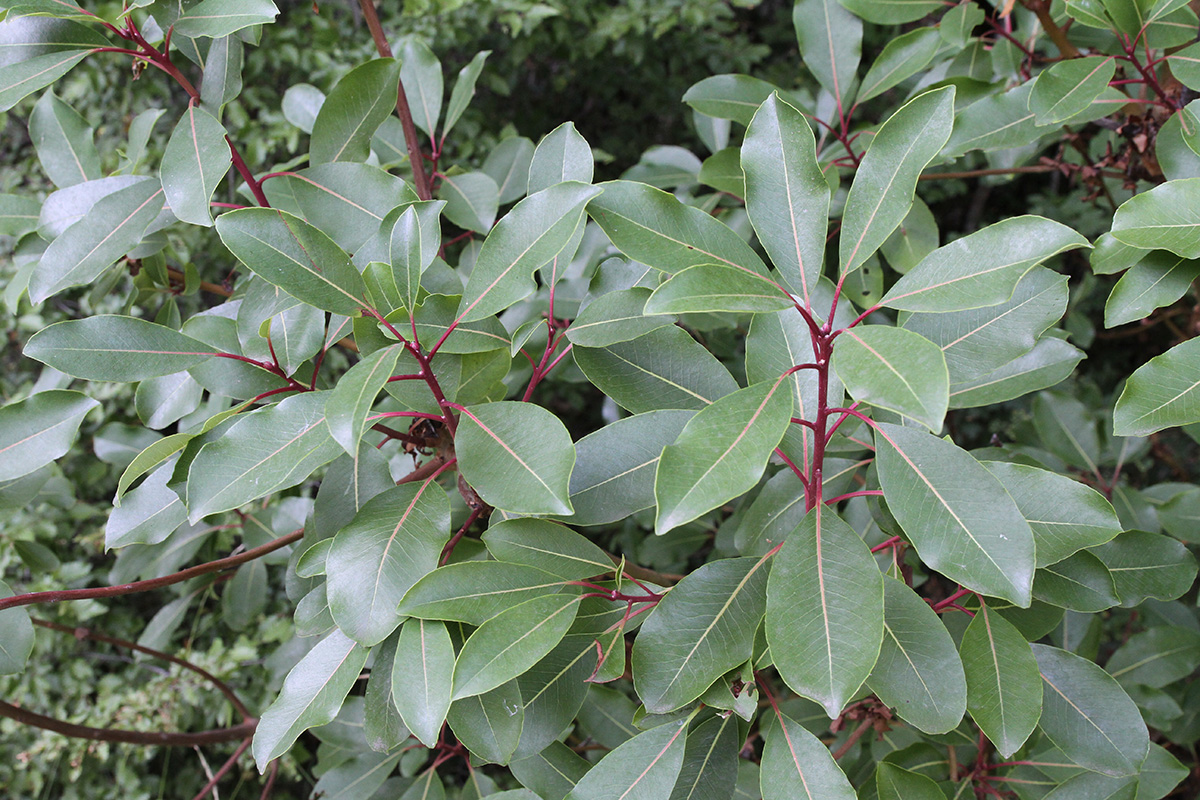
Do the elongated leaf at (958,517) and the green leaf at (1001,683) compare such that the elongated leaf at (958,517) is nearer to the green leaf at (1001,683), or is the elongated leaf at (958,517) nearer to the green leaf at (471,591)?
the green leaf at (1001,683)

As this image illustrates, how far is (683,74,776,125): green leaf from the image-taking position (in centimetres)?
111

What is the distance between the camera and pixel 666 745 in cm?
63

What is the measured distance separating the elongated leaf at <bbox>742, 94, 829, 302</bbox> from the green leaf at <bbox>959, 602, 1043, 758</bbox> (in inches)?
13.0

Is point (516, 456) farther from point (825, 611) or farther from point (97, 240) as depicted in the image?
point (97, 240)

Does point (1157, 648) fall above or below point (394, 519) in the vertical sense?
below

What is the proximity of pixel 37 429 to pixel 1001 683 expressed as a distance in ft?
2.98

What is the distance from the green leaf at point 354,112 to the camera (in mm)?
812

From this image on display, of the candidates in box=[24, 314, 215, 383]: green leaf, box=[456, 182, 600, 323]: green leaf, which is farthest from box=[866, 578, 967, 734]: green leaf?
box=[24, 314, 215, 383]: green leaf

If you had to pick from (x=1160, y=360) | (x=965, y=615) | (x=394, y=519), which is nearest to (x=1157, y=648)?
(x=965, y=615)

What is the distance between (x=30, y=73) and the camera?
726 millimetres

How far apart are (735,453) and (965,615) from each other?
1.58 ft

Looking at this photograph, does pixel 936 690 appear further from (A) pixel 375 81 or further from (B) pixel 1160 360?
(A) pixel 375 81

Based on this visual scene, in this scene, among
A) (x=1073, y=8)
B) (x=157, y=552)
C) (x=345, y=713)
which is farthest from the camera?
(x=157, y=552)

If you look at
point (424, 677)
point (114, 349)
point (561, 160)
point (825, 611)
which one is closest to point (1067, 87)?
point (561, 160)
